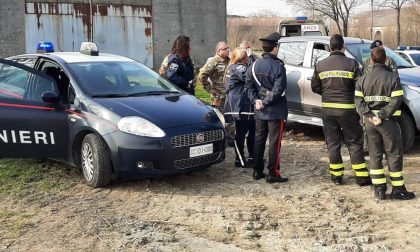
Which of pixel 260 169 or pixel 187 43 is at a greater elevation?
pixel 187 43

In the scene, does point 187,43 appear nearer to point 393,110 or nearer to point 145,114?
point 145,114

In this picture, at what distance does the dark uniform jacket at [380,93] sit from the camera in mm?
5117

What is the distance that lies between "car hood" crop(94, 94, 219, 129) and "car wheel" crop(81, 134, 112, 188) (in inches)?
16.3

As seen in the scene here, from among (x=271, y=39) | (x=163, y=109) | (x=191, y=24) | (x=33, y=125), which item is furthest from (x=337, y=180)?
(x=191, y=24)

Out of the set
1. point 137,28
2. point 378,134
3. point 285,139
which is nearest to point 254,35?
point 137,28

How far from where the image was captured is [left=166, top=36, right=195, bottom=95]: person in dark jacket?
289 inches

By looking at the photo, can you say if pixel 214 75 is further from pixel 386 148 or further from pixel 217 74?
pixel 386 148

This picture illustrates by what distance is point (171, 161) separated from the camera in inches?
213

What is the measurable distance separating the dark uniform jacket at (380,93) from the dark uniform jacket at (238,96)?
1.65 m

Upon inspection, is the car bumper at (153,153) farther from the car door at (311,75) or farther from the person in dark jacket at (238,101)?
the car door at (311,75)

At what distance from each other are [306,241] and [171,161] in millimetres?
1823

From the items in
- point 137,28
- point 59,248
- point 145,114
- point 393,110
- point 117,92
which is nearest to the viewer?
point 59,248

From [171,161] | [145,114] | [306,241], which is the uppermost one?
[145,114]

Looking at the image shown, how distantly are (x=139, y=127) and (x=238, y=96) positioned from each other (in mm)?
1695
